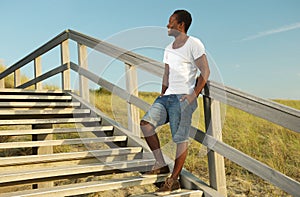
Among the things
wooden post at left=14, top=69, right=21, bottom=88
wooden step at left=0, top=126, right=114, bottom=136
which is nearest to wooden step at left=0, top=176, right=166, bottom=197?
wooden step at left=0, top=126, right=114, bottom=136

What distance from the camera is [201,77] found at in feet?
8.56

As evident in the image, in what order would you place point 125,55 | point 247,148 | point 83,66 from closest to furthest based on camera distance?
point 125,55, point 83,66, point 247,148

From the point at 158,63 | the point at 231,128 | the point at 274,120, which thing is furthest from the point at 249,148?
the point at 274,120

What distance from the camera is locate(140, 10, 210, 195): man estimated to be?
2.62m

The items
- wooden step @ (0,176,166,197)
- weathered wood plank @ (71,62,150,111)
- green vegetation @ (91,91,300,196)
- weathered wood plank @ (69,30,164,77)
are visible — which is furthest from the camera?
green vegetation @ (91,91,300,196)

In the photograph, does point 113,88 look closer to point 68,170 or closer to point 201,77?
point 68,170

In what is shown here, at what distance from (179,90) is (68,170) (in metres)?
1.02

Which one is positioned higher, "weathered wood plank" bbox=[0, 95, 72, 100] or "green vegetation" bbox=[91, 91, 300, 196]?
"weathered wood plank" bbox=[0, 95, 72, 100]

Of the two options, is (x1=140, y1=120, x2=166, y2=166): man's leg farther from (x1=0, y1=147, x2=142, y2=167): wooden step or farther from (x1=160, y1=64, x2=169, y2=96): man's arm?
(x1=0, y1=147, x2=142, y2=167): wooden step

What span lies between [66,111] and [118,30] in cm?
189

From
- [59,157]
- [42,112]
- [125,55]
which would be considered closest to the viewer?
[59,157]

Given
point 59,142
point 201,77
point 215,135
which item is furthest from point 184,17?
point 59,142

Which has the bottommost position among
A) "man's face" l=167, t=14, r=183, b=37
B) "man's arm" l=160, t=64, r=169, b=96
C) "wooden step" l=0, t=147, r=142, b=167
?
"wooden step" l=0, t=147, r=142, b=167

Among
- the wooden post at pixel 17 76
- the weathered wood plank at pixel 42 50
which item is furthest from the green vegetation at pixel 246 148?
the wooden post at pixel 17 76
